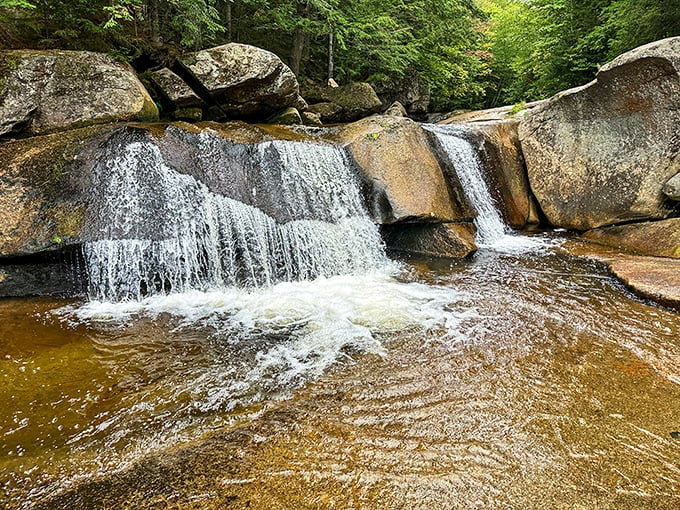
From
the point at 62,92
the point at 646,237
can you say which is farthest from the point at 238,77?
the point at 646,237

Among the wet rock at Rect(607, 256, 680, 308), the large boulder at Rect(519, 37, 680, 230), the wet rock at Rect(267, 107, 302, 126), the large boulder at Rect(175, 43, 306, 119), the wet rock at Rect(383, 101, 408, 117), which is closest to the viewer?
the wet rock at Rect(607, 256, 680, 308)

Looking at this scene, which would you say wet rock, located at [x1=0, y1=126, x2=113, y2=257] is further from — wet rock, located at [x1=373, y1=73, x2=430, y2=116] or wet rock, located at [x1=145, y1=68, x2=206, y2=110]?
wet rock, located at [x1=373, y1=73, x2=430, y2=116]

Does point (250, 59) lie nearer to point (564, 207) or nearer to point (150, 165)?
point (150, 165)

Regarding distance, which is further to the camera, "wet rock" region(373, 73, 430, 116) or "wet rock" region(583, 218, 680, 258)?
"wet rock" region(373, 73, 430, 116)

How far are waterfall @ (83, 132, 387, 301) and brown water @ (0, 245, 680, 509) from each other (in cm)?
113

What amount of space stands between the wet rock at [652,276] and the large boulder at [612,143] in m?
2.16

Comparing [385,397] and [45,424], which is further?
[385,397]

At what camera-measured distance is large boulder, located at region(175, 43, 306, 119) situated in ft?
27.7

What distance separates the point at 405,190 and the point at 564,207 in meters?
4.51

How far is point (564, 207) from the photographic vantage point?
8.98m

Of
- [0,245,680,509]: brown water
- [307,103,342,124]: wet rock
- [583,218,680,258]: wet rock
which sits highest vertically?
[307,103,342,124]: wet rock

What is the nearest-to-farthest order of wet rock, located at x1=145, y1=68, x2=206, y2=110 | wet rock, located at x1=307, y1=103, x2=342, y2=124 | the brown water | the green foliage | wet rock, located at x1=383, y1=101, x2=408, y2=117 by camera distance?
the brown water → wet rock, located at x1=145, y1=68, x2=206, y2=110 → the green foliage → wet rock, located at x1=307, y1=103, x2=342, y2=124 → wet rock, located at x1=383, y1=101, x2=408, y2=117

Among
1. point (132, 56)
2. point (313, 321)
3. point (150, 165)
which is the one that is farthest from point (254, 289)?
point (132, 56)

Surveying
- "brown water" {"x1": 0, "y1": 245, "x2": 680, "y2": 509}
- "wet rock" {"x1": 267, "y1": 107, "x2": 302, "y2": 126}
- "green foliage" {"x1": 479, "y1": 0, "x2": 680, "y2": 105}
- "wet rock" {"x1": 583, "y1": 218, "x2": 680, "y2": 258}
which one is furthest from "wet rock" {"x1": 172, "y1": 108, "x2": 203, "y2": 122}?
"green foliage" {"x1": 479, "y1": 0, "x2": 680, "y2": 105}
